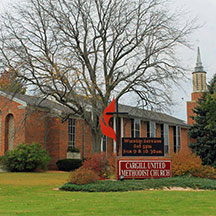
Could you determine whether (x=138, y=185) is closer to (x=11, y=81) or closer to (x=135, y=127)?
(x=11, y=81)

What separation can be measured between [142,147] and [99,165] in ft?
8.21

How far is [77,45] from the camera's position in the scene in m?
26.1

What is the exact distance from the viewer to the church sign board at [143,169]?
17.0 meters

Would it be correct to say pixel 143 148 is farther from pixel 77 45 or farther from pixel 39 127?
pixel 39 127

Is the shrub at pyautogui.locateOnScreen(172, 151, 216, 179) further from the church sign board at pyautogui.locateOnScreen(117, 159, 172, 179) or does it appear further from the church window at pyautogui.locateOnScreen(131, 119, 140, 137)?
the church window at pyautogui.locateOnScreen(131, 119, 140, 137)

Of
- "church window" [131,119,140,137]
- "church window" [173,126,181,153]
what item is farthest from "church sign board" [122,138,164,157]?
"church window" [173,126,181,153]

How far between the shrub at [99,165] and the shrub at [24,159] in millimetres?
9897

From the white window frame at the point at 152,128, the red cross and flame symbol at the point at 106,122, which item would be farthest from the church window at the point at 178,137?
the red cross and flame symbol at the point at 106,122

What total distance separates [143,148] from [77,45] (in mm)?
11467

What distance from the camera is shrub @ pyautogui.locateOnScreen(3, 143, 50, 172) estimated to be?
1064 inches

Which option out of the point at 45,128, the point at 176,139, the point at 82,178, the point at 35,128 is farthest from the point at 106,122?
the point at 176,139

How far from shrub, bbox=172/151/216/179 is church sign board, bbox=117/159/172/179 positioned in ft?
2.23

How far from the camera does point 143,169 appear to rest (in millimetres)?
17109

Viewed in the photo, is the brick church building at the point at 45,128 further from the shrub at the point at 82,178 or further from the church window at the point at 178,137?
the church window at the point at 178,137
